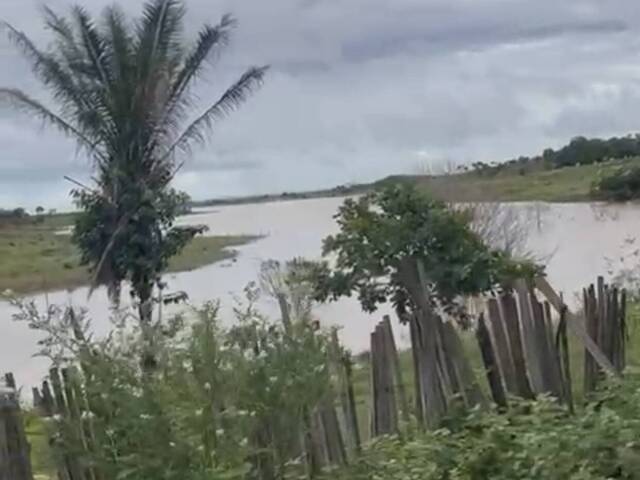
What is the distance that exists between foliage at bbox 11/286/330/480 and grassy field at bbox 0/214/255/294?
36.0ft

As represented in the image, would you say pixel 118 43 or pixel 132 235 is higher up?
pixel 118 43

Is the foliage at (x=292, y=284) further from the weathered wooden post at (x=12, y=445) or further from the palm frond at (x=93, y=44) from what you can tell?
the palm frond at (x=93, y=44)

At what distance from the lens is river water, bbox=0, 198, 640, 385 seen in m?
11.7

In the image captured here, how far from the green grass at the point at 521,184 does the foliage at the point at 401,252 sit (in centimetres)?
112

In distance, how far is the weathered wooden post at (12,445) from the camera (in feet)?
9.29

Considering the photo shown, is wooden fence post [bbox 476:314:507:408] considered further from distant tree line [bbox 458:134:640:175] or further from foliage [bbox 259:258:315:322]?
distant tree line [bbox 458:134:640:175]

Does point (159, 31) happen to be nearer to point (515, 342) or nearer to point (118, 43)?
point (118, 43)

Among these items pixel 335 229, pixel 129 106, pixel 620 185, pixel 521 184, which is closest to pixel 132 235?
pixel 129 106

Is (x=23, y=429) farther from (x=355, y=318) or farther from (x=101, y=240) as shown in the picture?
(x=101, y=240)

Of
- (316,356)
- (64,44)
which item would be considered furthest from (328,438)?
(64,44)

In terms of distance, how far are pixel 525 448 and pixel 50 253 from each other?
19.4m

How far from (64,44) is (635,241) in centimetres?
687

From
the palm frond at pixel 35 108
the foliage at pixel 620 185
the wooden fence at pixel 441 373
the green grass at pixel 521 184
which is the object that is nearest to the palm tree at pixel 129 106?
the palm frond at pixel 35 108

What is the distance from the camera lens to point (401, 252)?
391 inches
